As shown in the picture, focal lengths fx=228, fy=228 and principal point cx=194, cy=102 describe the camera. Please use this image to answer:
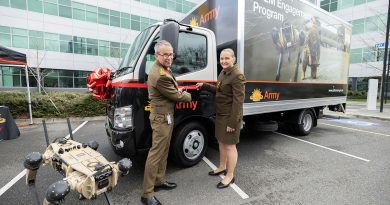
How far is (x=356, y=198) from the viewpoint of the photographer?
297cm

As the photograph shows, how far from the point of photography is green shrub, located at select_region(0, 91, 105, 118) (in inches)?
336

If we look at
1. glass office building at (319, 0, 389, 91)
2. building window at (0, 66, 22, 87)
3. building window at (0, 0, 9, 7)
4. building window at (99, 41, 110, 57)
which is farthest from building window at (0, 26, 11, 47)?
glass office building at (319, 0, 389, 91)

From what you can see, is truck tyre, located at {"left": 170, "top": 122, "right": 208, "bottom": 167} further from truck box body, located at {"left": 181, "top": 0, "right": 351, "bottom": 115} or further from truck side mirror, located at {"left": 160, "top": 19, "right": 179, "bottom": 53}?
truck side mirror, located at {"left": 160, "top": 19, "right": 179, "bottom": 53}

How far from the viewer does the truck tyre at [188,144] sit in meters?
3.52

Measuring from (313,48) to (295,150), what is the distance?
2430 millimetres

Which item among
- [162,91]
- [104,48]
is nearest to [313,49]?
[162,91]

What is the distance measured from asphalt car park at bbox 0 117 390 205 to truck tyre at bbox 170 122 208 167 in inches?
8.1

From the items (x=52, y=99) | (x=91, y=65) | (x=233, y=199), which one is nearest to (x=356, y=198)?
(x=233, y=199)

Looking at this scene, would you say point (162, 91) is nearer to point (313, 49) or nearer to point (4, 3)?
point (313, 49)

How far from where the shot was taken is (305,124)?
6.23 meters

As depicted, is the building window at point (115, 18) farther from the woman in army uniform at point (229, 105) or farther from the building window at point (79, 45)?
the woman in army uniform at point (229, 105)

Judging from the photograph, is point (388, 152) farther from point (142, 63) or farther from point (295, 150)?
point (142, 63)

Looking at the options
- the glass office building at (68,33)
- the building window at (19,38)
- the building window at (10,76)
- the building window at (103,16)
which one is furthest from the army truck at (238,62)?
the building window at (10,76)

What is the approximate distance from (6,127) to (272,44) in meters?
6.81
